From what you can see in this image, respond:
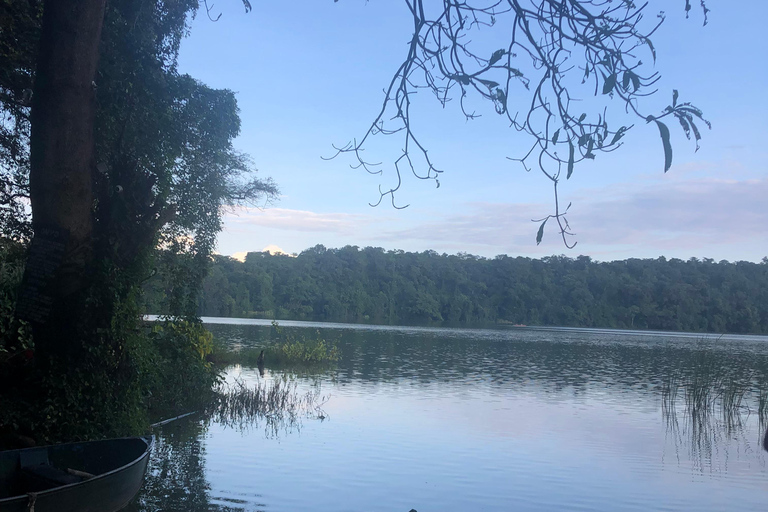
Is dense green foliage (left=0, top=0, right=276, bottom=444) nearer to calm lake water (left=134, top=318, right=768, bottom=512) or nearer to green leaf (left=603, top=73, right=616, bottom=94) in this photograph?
calm lake water (left=134, top=318, right=768, bottom=512)

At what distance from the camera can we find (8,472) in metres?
5.98

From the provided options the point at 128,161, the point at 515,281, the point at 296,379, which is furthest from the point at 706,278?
the point at 128,161

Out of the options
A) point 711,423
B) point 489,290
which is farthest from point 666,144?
point 489,290

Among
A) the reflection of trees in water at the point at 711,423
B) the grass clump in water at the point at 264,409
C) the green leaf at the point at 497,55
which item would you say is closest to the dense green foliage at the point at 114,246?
the grass clump in water at the point at 264,409

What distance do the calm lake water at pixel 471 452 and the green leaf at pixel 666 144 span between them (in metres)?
7.28

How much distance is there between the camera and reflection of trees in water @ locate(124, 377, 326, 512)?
8.66 meters

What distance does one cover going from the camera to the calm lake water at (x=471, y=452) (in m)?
9.63

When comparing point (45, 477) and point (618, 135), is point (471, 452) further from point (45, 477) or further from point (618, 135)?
point (618, 135)

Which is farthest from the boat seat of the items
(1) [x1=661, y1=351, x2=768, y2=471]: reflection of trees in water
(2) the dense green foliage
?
(1) [x1=661, y1=351, x2=768, y2=471]: reflection of trees in water

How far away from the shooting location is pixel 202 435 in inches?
504

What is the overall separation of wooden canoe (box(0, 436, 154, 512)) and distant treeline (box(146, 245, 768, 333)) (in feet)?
196

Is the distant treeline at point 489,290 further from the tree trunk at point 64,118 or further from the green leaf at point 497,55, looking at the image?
the green leaf at point 497,55

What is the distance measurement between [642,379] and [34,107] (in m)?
25.0

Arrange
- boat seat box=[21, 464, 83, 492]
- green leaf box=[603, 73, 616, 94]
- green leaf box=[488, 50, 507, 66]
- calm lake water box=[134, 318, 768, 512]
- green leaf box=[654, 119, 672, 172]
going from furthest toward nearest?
calm lake water box=[134, 318, 768, 512] < boat seat box=[21, 464, 83, 492] < green leaf box=[488, 50, 507, 66] < green leaf box=[603, 73, 616, 94] < green leaf box=[654, 119, 672, 172]
